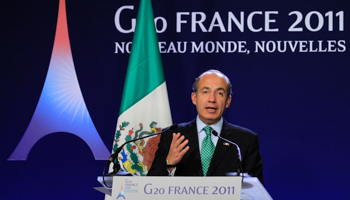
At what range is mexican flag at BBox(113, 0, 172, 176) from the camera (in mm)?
3094

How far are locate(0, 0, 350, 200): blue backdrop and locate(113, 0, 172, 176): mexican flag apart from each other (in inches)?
16.8

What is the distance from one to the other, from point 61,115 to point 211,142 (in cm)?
Answer: 183

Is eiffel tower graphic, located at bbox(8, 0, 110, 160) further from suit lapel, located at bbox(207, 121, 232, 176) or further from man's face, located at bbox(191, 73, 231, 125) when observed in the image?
suit lapel, located at bbox(207, 121, 232, 176)

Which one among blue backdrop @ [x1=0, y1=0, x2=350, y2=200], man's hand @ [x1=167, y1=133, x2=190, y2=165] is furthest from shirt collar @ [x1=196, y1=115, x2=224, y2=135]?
blue backdrop @ [x1=0, y1=0, x2=350, y2=200]

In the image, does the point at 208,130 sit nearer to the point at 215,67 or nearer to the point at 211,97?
the point at 211,97

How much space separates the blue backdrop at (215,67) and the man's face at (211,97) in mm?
1132

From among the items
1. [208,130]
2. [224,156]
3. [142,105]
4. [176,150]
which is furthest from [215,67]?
[176,150]

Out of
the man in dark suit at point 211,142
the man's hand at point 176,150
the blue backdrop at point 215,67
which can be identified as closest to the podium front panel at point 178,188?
the man's hand at point 176,150

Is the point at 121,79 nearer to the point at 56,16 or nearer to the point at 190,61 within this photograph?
the point at 190,61

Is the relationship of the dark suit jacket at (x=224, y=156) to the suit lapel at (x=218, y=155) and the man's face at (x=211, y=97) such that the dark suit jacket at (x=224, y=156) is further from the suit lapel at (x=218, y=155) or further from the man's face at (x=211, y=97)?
the man's face at (x=211, y=97)

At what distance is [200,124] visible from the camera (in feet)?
8.11

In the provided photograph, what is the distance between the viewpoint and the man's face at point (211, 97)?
2.42 m

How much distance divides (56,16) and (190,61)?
137cm

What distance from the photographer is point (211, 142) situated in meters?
2.33
